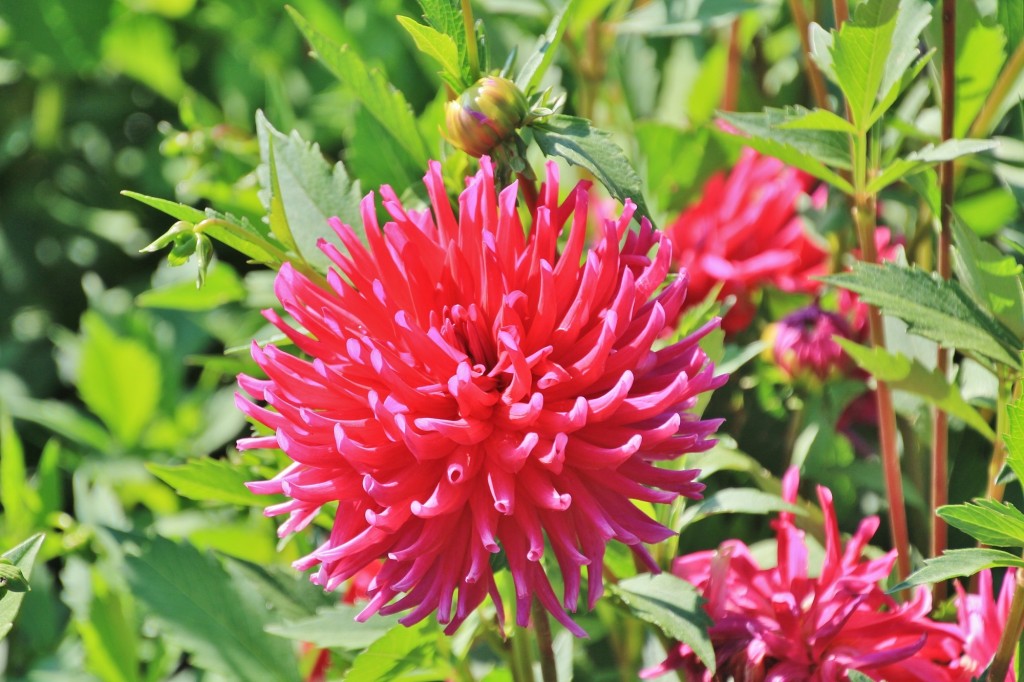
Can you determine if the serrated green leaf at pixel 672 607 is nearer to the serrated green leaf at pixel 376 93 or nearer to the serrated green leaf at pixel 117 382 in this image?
the serrated green leaf at pixel 376 93

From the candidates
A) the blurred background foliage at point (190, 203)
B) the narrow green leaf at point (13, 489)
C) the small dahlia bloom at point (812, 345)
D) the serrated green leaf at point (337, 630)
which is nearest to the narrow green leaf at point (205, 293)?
the blurred background foliage at point (190, 203)

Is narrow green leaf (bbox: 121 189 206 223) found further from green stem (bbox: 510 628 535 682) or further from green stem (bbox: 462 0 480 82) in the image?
green stem (bbox: 510 628 535 682)

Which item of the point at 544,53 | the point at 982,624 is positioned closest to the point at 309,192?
the point at 544,53

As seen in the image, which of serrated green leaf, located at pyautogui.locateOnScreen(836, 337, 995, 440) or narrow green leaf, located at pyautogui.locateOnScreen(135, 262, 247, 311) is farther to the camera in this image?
narrow green leaf, located at pyautogui.locateOnScreen(135, 262, 247, 311)

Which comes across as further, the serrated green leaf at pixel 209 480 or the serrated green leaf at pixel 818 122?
the serrated green leaf at pixel 209 480

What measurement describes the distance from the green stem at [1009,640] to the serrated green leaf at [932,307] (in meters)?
0.13

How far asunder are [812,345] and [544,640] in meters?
0.37

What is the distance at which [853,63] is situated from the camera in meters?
0.64

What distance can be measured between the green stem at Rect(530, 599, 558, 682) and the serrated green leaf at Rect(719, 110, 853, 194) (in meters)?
0.31

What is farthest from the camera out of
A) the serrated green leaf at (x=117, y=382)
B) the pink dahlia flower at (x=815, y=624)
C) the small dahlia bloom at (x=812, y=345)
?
the serrated green leaf at (x=117, y=382)

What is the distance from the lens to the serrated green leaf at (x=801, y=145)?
698 millimetres

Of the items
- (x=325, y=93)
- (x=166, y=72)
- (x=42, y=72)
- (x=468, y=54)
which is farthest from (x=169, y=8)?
(x=468, y=54)

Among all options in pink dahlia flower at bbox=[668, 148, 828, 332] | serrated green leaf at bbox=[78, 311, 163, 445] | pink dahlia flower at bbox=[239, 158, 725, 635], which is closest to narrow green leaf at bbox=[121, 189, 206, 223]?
pink dahlia flower at bbox=[239, 158, 725, 635]

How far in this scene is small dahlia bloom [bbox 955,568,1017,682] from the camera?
68 cm
